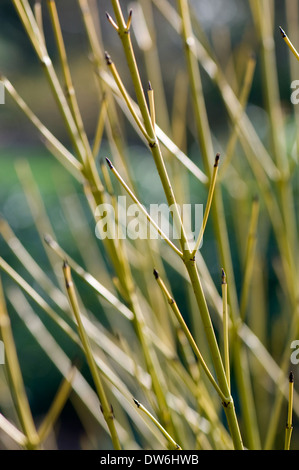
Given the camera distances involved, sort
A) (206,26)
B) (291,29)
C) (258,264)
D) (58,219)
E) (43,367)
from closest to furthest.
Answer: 1. (291,29)
2. (258,264)
3. (43,367)
4. (58,219)
5. (206,26)

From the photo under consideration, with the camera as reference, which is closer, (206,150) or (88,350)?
(88,350)

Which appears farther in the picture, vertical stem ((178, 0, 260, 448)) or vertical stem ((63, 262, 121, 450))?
vertical stem ((178, 0, 260, 448))

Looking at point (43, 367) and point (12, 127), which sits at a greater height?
point (12, 127)

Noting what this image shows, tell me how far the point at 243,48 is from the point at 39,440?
774 millimetres

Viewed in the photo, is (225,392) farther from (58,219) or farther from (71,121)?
(58,219)

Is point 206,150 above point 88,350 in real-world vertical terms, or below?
above

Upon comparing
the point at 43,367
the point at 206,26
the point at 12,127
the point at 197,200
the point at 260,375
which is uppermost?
the point at 206,26

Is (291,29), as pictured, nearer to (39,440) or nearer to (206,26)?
(39,440)

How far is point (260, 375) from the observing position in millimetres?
1132

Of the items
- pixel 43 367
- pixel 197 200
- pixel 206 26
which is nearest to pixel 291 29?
pixel 197 200

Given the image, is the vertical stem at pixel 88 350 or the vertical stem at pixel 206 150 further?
the vertical stem at pixel 206 150

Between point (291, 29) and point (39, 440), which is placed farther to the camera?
point (291, 29)

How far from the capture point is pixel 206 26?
15.1 ft
